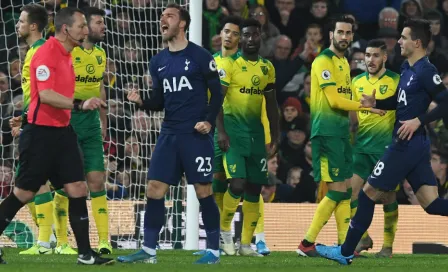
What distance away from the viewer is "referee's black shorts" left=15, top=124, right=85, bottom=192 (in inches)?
360

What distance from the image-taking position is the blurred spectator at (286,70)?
54.1 feet

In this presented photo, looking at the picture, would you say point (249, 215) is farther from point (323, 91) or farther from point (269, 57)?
point (269, 57)

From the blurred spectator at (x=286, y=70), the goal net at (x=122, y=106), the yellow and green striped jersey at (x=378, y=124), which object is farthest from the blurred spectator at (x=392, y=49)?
the yellow and green striped jersey at (x=378, y=124)

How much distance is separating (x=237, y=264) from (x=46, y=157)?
198 cm

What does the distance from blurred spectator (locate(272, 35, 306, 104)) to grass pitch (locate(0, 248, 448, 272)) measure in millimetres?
4776

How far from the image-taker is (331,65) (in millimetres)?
11477

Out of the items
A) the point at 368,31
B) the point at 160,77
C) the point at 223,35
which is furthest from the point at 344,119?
the point at 368,31

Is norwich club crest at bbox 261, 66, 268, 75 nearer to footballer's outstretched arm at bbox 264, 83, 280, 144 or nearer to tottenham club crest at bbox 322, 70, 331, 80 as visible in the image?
footballer's outstretched arm at bbox 264, 83, 280, 144

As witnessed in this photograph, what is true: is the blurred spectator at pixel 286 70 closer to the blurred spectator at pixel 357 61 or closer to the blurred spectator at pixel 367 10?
the blurred spectator at pixel 357 61

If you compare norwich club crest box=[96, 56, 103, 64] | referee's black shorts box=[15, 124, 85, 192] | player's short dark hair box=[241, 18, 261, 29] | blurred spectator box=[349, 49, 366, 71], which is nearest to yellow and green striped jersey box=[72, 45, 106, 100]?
norwich club crest box=[96, 56, 103, 64]

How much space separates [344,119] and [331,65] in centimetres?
58

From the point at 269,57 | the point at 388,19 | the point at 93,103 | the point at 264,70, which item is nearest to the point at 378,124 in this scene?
the point at 264,70

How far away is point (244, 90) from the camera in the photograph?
11.9 m

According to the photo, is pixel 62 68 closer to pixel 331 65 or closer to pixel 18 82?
pixel 331 65
